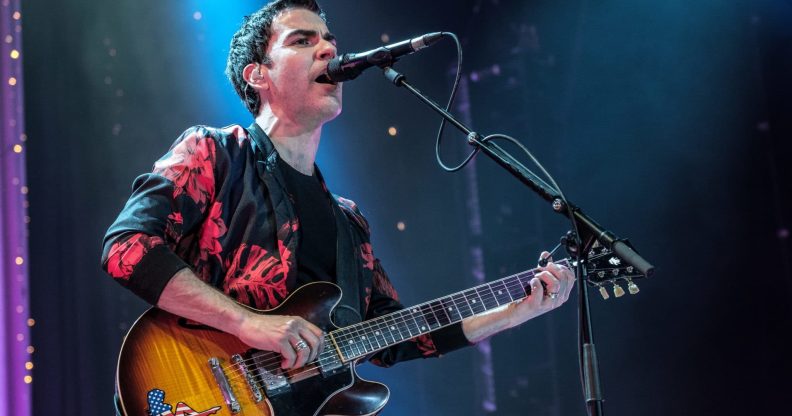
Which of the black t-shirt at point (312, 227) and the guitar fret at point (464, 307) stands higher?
the black t-shirt at point (312, 227)

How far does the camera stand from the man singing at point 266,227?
7.34 ft

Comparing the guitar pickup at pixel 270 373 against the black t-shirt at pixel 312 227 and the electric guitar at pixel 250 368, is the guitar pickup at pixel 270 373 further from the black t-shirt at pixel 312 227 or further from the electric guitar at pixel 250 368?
the black t-shirt at pixel 312 227

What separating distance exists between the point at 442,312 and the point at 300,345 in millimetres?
689

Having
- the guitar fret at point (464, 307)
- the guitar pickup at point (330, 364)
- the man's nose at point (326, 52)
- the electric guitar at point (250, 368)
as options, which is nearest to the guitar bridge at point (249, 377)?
the electric guitar at point (250, 368)

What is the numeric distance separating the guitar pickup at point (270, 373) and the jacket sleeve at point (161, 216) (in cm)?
37

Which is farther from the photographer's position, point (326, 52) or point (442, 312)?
point (326, 52)

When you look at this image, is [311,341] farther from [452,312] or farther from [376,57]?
[376,57]

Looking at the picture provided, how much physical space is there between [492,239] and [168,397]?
2.63 meters

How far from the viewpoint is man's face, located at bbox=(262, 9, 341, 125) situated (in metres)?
2.96

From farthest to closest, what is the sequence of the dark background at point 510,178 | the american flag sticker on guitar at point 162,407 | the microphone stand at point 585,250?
the dark background at point 510,178 → the american flag sticker on guitar at point 162,407 → the microphone stand at point 585,250

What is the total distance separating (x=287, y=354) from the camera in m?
2.24

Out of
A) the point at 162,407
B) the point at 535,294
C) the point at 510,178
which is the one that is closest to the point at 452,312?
the point at 535,294

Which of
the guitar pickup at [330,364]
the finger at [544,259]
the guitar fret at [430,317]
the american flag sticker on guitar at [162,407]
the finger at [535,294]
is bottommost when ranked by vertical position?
the american flag sticker on guitar at [162,407]

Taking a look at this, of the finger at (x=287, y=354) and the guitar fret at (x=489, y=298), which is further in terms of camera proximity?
the guitar fret at (x=489, y=298)
